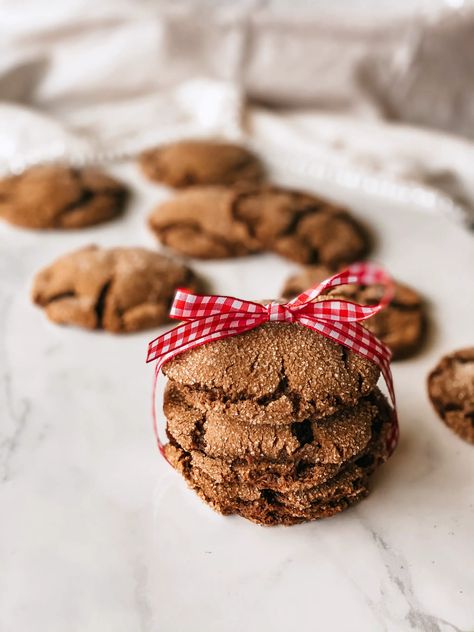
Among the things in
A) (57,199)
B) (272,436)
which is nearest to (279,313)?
(272,436)

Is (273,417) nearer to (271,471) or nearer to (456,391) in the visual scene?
(271,471)

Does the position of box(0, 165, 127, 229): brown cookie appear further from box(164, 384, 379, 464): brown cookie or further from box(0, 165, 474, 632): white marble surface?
box(164, 384, 379, 464): brown cookie

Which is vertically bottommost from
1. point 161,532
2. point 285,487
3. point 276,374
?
point 161,532

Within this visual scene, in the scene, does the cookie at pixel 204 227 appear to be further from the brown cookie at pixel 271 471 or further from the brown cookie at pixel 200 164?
the brown cookie at pixel 271 471

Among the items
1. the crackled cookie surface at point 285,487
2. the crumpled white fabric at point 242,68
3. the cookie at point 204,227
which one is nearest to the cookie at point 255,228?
the cookie at point 204,227

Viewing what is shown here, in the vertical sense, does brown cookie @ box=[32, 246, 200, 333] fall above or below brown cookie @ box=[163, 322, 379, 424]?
below

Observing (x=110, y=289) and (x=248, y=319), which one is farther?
(x=110, y=289)

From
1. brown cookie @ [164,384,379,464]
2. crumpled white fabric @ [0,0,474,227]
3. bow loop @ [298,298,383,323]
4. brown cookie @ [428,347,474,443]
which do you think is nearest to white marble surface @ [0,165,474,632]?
brown cookie @ [428,347,474,443]
